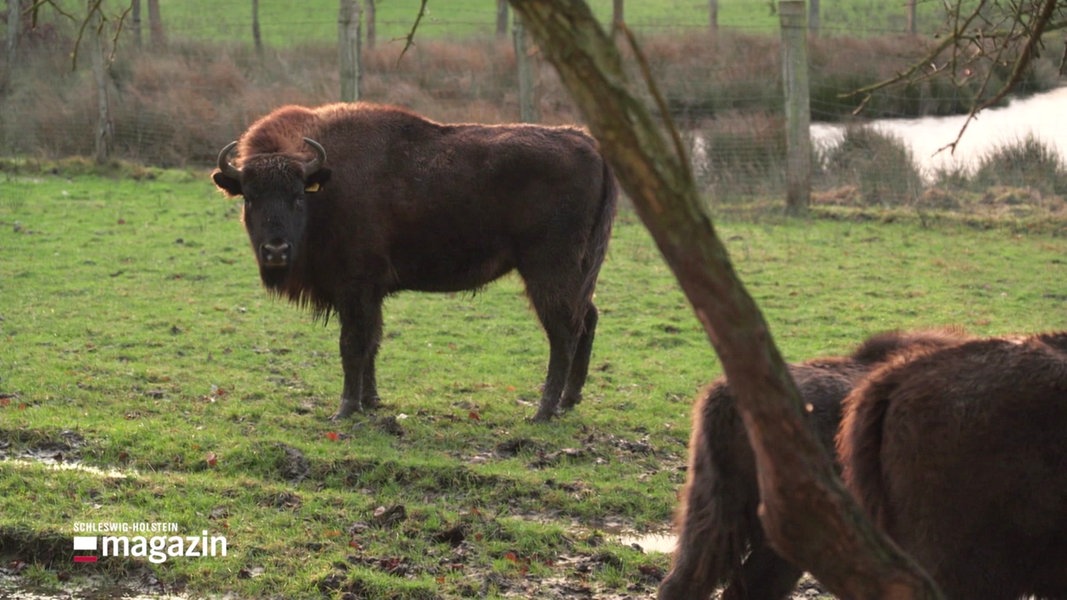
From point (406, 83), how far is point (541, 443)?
A: 16.5m

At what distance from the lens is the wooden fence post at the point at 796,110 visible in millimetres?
17250

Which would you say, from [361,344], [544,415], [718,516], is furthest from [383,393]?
[718,516]

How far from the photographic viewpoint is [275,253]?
29.2 feet

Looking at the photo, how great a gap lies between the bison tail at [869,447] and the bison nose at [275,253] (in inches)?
213

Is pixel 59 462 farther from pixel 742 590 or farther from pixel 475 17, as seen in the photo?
pixel 475 17

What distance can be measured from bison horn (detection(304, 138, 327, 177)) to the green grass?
1728 millimetres

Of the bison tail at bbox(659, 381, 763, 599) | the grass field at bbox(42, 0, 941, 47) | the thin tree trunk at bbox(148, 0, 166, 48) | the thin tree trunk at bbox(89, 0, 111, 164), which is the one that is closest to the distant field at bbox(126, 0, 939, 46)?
the grass field at bbox(42, 0, 941, 47)

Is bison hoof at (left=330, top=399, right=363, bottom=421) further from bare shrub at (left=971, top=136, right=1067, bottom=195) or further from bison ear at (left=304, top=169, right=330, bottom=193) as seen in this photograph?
bare shrub at (left=971, top=136, right=1067, bottom=195)

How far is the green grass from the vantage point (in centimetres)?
629

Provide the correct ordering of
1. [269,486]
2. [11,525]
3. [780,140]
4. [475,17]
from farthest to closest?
[475,17] < [780,140] < [269,486] < [11,525]

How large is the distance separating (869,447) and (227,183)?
6326 mm

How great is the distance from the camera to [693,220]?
2.90 m

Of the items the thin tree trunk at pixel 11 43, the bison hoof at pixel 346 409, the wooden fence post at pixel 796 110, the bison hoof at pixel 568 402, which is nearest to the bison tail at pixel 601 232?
the bison hoof at pixel 568 402

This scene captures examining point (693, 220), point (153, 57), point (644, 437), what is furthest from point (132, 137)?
point (693, 220)
